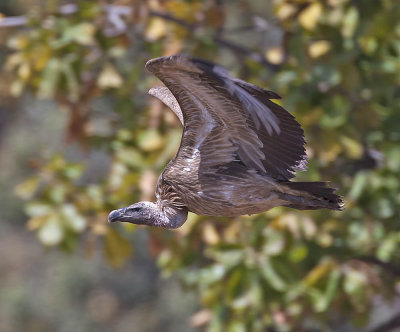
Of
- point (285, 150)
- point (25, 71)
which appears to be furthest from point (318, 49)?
point (285, 150)

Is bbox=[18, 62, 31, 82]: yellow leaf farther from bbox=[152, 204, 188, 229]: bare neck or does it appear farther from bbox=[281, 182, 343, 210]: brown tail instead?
bbox=[281, 182, 343, 210]: brown tail

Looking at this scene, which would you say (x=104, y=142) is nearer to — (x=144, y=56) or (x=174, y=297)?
(x=144, y=56)

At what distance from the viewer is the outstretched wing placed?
2512mm

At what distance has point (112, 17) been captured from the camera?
17.9 feet

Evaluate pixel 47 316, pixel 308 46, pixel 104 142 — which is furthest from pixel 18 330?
pixel 308 46

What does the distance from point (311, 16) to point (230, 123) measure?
225 cm

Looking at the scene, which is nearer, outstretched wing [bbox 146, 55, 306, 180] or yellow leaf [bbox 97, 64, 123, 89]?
outstretched wing [bbox 146, 55, 306, 180]

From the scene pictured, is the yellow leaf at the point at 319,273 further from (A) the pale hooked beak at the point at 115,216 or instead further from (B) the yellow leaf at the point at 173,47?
A: (A) the pale hooked beak at the point at 115,216

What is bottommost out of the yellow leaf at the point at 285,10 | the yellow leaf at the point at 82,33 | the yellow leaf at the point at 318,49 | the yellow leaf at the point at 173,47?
the yellow leaf at the point at 173,47

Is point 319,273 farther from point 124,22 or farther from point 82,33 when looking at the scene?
point 124,22

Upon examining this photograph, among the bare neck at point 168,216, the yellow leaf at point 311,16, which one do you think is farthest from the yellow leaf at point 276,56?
the bare neck at point 168,216

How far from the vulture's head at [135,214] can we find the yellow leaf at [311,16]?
237 centimetres

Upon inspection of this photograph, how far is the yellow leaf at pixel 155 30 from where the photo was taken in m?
5.31

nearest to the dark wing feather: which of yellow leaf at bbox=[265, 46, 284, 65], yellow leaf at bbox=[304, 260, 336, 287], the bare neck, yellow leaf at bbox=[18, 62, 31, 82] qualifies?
the bare neck
